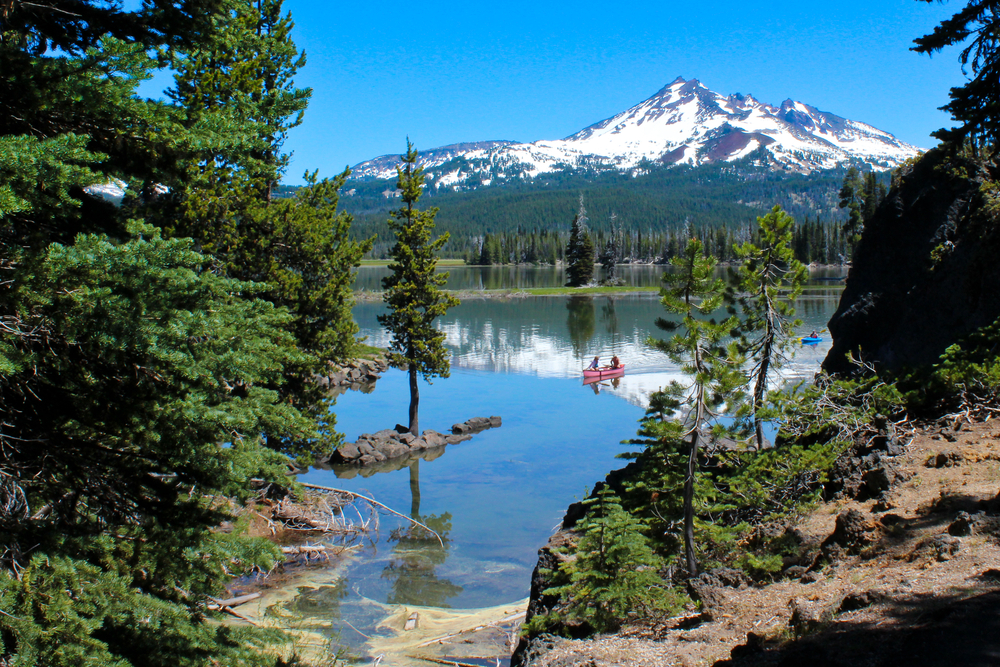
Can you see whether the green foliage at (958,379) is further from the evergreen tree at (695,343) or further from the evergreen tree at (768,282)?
the evergreen tree at (768,282)

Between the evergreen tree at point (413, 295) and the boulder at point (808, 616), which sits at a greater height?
the evergreen tree at point (413, 295)

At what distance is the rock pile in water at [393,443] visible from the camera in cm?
2402

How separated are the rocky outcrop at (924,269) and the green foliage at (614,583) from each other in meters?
10.3

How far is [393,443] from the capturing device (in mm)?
25141

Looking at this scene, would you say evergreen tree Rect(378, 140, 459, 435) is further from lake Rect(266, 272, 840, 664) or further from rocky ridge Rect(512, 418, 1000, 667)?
rocky ridge Rect(512, 418, 1000, 667)

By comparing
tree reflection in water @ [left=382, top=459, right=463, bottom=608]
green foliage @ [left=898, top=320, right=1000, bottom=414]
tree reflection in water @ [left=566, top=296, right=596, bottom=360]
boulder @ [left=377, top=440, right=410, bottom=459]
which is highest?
green foliage @ [left=898, top=320, right=1000, bottom=414]

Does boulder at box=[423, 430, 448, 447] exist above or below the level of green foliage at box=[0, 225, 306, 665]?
below

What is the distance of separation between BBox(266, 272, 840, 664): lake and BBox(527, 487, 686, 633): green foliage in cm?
424

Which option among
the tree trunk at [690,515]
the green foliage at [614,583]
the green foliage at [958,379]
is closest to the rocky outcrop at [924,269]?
the green foliage at [958,379]

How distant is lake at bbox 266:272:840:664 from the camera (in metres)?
14.2

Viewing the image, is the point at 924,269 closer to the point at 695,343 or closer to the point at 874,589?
the point at 695,343

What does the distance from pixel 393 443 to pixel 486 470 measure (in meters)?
4.15

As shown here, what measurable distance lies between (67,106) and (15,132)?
59 centimetres

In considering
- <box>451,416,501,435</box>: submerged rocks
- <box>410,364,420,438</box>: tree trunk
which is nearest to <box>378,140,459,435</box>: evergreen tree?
<box>410,364,420,438</box>: tree trunk
